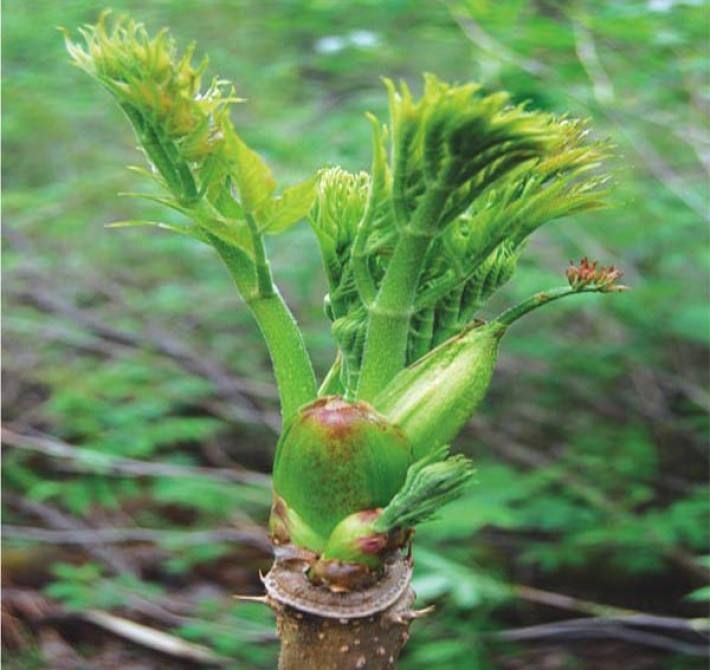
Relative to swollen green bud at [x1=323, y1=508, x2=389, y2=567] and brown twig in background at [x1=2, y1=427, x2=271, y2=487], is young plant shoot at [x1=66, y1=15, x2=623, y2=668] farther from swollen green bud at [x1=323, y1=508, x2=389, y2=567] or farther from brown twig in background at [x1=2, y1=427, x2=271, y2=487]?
brown twig in background at [x1=2, y1=427, x2=271, y2=487]

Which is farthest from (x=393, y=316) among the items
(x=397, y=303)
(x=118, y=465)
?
(x=118, y=465)

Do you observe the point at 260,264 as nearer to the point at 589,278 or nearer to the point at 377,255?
the point at 377,255

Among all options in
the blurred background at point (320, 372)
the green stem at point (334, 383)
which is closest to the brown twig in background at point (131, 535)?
the blurred background at point (320, 372)

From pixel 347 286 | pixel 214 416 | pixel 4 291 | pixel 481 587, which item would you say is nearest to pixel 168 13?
pixel 4 291

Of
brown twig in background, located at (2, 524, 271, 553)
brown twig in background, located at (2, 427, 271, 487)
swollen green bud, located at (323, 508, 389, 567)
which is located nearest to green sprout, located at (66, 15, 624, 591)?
swollen green bud, located at (323, 508, 389, 567)

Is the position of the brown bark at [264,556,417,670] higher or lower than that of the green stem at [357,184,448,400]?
lower

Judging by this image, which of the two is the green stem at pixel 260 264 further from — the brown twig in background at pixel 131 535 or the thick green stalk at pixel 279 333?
the brown twig in background at pixel 131 535
